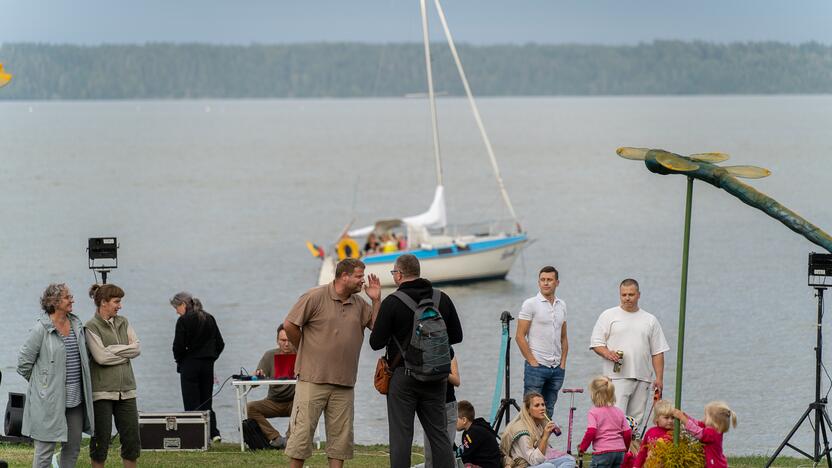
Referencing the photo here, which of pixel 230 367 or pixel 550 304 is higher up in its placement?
pixel 550 304

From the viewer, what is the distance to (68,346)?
329 inches

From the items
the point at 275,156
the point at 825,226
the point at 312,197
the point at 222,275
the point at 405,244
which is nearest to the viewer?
the point at 405,244

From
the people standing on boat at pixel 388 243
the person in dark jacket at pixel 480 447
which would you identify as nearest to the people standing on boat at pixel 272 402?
the person in dark jacket at pixel 480 447

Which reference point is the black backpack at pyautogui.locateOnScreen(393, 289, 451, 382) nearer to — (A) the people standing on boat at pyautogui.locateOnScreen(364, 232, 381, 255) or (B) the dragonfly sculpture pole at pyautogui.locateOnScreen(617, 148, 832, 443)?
(B) the dragonfly sculpture pole at pyautogui.locateOnScreen(617, 148, 832, 443)

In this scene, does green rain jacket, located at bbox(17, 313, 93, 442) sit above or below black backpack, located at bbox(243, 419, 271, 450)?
above

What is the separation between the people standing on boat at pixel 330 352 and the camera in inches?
331

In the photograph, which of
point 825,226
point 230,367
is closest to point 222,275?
point 230,367

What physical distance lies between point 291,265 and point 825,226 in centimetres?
2452

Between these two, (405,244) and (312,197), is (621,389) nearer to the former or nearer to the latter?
(405,244)

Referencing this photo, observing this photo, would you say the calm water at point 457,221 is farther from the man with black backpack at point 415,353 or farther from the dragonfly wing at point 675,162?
the dragonfly wing at point 675,162

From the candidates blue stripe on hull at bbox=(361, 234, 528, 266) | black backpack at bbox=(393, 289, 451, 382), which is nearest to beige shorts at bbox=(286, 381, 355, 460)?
black backpack at bbox=(393, 289, 451, 382)

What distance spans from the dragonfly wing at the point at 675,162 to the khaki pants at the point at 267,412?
533 centimetres

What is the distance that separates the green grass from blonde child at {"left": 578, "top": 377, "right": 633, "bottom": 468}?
1135 mm

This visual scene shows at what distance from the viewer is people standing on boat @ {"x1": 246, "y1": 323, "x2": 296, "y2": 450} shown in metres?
11.5
